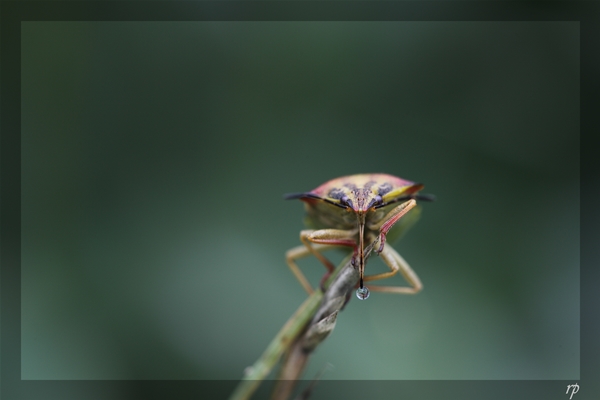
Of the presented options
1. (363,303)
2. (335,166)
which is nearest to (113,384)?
(363,303)

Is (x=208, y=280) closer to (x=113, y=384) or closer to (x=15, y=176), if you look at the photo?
(x=113, y=384)

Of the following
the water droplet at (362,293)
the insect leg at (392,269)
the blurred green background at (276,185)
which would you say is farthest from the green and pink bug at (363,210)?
the blurred green background at (276,185)

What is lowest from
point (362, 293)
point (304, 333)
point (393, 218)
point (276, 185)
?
point (304, 333)

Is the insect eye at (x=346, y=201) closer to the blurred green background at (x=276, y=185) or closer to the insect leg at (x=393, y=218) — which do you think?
the insect leg at (x=393, y=218)

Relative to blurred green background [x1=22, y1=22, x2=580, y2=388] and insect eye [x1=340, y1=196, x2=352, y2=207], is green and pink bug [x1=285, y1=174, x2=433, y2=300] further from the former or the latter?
blurred green background [x1=22, y1=22, x2=580, y2=388]

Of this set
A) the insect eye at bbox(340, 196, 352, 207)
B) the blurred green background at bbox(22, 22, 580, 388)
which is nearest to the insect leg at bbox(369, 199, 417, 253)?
the insect eye at bbox(340, 196, 352, 207)

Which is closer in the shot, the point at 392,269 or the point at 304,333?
the point at 304,333

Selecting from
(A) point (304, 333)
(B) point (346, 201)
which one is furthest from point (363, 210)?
(A) point (304, 333)

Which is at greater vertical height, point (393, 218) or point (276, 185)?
point (276, 185)

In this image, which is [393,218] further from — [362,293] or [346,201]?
[362,293]
